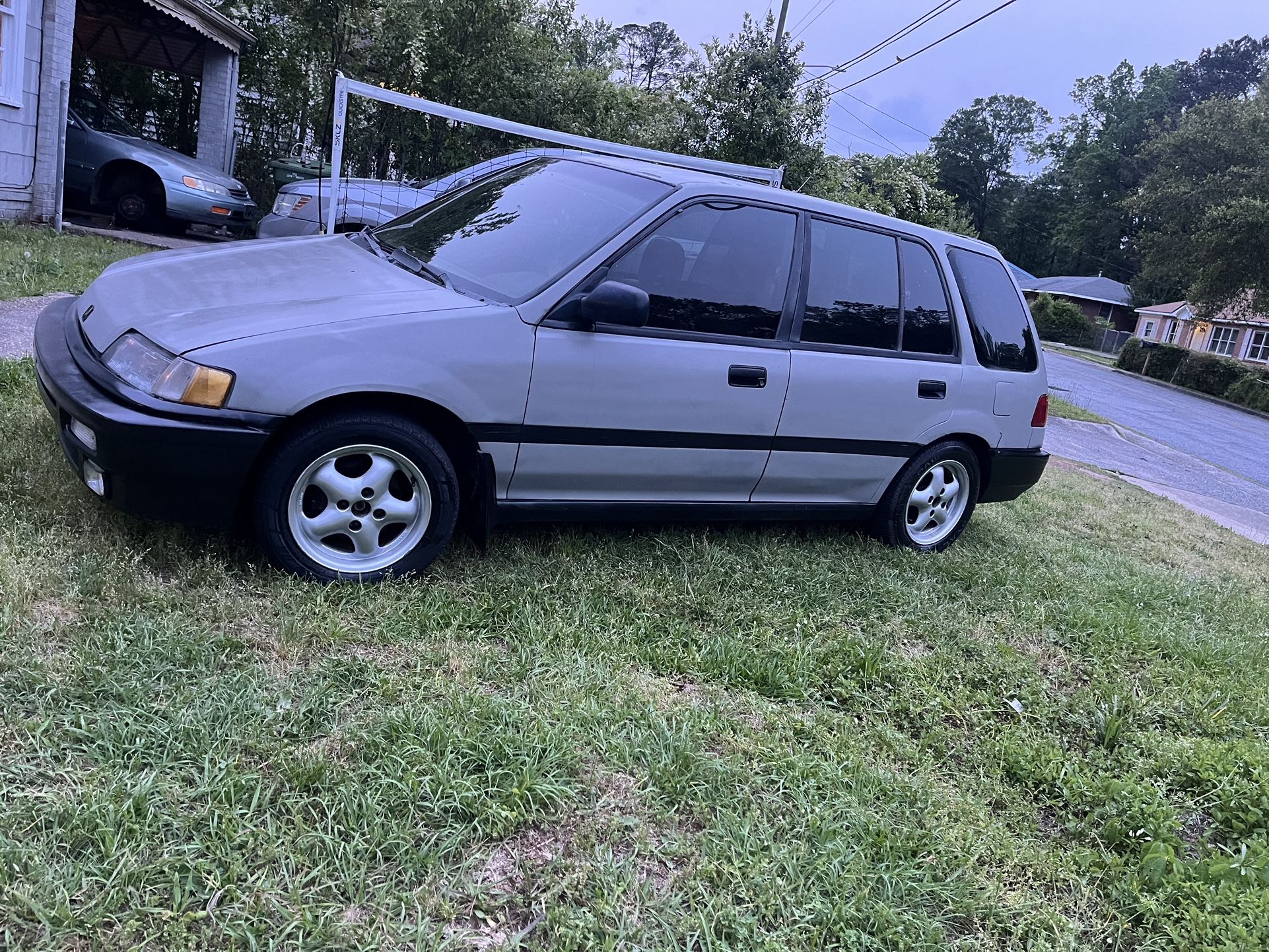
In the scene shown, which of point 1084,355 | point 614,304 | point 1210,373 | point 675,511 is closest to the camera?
point 614,304

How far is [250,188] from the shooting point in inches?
616

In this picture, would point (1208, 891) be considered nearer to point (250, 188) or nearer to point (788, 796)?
point (788, 796)

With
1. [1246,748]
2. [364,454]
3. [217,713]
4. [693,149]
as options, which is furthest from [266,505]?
[693,149]

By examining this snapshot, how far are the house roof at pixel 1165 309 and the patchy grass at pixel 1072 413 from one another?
45427 mm

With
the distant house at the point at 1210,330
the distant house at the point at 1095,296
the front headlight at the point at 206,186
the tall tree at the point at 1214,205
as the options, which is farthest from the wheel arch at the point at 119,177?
the distant house at the point at 1095,296

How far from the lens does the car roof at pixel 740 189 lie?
4.13 m

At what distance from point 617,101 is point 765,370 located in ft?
41.8

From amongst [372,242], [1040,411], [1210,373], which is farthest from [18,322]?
[1210,373]

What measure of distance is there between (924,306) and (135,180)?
1089cm

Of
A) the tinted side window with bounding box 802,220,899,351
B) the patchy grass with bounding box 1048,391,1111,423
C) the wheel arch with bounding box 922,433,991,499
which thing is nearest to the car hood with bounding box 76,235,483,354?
the tinted side window with bounding box 802,220,899,351

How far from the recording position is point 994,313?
16.9ft

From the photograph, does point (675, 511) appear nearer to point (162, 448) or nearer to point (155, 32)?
point (162, 448)

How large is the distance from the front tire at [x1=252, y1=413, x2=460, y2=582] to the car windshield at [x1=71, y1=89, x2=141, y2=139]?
1072 cm

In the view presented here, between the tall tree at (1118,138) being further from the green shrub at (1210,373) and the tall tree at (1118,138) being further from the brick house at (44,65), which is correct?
the brick house at (44,65)
